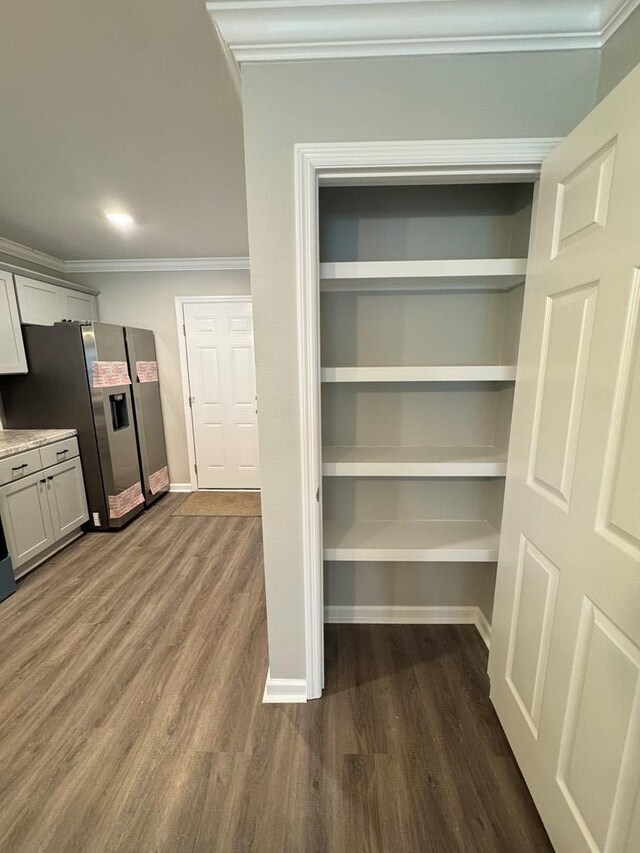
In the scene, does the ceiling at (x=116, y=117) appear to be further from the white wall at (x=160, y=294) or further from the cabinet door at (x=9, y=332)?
the white wall at (x=160, y=294)

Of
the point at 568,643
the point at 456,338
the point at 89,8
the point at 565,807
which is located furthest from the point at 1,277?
the point at 565,807

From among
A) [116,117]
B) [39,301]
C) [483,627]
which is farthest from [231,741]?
[39,301]

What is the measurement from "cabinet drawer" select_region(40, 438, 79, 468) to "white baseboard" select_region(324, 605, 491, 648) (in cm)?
238

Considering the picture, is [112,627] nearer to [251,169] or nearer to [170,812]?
[170,812]

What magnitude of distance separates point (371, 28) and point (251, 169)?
518 mm

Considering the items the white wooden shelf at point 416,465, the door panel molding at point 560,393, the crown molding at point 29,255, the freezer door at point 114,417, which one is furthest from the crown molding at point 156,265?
the door panel molding at point 560,393

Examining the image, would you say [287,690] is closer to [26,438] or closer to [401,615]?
[401,615]

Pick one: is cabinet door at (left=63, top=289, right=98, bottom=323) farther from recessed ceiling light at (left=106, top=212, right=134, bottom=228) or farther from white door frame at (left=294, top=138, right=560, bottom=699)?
white door frame at (left=294, top=138, right=560, bottom=699)

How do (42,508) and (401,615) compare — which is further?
(42,508)

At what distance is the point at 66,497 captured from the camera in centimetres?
292

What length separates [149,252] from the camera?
A: 3.47 meters

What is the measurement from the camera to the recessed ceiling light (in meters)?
2.53

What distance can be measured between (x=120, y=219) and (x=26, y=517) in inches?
88.8

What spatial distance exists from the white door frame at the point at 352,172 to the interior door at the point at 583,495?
0.43 ft
